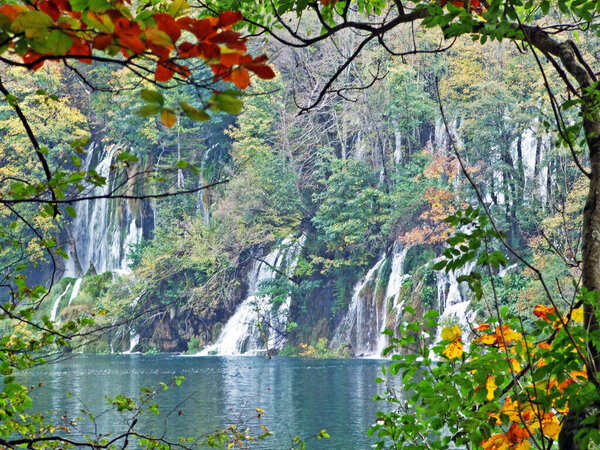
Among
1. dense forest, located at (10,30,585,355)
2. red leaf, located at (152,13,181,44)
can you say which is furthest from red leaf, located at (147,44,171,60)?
dense forest, located at (10,30,585,355)

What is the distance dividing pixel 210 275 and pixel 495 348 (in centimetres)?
2495

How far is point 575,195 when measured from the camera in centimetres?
1625

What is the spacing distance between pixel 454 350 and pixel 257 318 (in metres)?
23.4

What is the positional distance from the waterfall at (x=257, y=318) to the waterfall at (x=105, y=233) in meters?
5.98

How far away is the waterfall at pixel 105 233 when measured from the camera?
29.7 m

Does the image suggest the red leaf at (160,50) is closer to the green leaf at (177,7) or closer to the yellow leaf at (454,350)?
the green leaf at (177,7)

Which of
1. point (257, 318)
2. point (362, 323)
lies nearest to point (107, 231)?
point (257, 318)

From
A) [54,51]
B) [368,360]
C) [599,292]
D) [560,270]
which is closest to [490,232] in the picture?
[599,292]

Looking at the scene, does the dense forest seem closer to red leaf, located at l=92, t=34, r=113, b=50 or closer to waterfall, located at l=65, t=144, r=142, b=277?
waterfall, located at l=65, t=144, r=142, b=277

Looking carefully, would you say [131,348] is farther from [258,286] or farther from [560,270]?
[560,270]

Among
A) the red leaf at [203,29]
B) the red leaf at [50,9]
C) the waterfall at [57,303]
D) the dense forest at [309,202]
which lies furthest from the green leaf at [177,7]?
the waterfall at [57,303]

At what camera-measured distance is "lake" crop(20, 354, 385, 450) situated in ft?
34.7

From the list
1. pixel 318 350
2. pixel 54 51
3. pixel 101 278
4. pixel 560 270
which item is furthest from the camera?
pixel 101 278

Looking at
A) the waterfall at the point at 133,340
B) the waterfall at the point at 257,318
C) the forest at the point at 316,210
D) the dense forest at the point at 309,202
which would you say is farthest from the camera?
the waterfall at the point at 133,340
